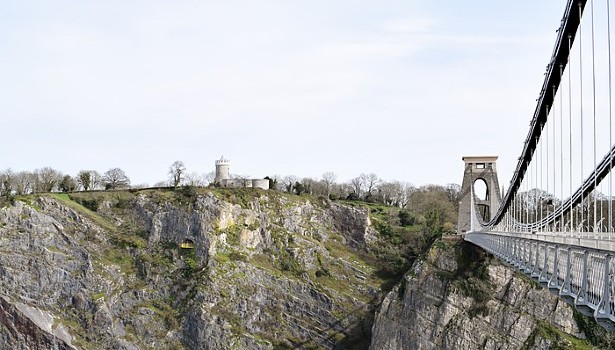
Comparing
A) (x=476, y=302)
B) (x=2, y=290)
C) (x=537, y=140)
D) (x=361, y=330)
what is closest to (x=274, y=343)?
(x=361, y=330)

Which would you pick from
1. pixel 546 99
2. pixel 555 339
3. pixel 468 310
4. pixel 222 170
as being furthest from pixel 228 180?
pixel 546 99

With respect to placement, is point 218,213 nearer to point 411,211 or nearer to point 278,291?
point 278,291

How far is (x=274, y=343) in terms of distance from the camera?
62.4m

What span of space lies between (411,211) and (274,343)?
87.7ft

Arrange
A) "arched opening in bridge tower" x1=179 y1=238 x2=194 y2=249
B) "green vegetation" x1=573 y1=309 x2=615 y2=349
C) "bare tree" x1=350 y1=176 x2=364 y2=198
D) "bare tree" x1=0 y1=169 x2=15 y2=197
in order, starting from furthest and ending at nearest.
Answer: "bare tree" x1=350 y1=176 x2=364 y2=198, "bare tree" x1=0 y1=169 x2=15 y2=197, "arched opening in bridge tower" x1=179 y1=238 x2=194 y2=249, "green vegetation" x1=573 y1=309 x2=615 y2=349

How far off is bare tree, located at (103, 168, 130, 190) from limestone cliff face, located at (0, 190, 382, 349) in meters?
11.8

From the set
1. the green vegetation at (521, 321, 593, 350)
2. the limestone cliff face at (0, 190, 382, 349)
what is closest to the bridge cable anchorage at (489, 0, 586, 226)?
the green vegetation at (521, 321, 593, 350)

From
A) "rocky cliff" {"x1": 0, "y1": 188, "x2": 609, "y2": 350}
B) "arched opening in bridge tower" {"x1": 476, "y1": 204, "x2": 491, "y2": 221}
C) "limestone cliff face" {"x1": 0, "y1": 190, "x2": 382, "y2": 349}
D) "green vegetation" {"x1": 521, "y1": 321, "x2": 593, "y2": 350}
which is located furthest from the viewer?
"arched opening in bridge tower" {"x1": 476, "y1": 204, "x2": 491, "y2": 221}

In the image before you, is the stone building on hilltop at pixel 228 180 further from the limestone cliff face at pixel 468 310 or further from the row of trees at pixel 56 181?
the limestone cliff face at pixel 468 310

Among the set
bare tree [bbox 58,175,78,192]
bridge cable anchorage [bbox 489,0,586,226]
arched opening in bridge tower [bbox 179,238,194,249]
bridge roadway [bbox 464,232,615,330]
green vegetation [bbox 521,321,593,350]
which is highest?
bridge cable anchorage [bbox 489,0,586,226]

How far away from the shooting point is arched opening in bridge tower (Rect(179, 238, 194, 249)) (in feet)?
223

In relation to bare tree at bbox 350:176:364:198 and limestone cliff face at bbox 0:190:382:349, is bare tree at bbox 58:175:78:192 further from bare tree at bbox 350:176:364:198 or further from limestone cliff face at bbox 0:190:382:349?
bare tree at bbox 350:176:364:198

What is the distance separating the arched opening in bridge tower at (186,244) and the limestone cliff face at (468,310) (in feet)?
57.2

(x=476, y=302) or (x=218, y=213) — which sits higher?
(x=218, y=213)
